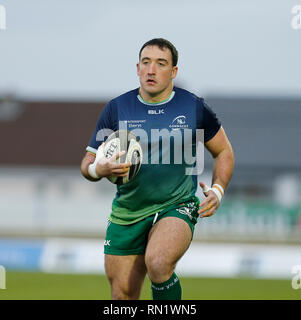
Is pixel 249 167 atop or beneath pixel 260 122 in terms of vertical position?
beneath

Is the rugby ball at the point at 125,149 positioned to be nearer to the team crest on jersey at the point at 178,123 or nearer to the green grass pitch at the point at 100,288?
the team crest on jersey at the point at 178,123

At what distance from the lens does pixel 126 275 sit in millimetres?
7840

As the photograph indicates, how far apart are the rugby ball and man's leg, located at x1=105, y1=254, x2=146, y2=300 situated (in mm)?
894

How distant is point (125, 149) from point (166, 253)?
1110 millimetres

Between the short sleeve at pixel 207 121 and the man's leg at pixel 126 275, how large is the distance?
1.48 metres

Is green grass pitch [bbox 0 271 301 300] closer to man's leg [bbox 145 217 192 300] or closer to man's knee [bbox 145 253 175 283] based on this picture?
man's leg [bbox 145 217 192 300]

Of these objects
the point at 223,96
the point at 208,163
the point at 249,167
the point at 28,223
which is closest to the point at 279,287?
the point at 28,223

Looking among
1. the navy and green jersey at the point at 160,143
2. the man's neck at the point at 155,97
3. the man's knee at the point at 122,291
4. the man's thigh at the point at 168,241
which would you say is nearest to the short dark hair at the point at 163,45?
the man's neck at the point at 155,97

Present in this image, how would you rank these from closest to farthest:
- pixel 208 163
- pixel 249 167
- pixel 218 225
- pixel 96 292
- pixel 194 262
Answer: pixel 96 292 < pixel 194 262 < pixel 218 225 < pixel 208 163 < pixel 249 167

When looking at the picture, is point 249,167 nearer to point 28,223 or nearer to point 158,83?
point 28,223

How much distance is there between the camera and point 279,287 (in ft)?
63.7

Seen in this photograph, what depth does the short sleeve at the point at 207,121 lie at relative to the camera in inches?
309

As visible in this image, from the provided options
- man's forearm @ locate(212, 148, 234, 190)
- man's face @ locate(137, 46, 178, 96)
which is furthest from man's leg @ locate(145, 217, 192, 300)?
man's face @ locate(137, 46, 178, 96)

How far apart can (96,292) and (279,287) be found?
4.88 m
